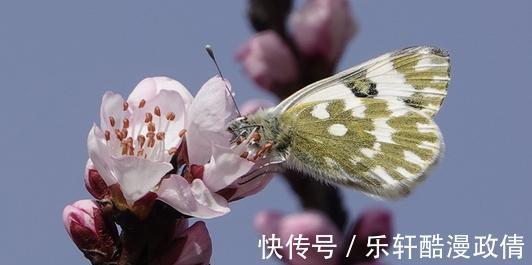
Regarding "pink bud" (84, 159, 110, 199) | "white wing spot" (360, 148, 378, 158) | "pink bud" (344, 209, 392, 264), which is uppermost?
"pink bud" (84, 159, 110, 199)

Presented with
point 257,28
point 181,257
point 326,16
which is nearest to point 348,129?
point 181,257

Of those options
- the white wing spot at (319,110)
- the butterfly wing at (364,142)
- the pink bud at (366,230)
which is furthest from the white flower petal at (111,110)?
the pink bud at (366,230)

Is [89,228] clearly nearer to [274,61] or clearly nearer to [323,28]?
[274,61]

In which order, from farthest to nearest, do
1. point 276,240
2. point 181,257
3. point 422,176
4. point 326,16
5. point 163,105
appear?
point 326,16 → point 276,240 → point 422,176 → point 163,105 → point 181,257

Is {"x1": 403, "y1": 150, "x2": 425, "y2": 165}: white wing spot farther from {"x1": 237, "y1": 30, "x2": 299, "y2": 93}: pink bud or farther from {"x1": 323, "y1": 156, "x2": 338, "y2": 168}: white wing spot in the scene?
{"x1": 237, "y1": 30, "x2": 299, "y2": 93}: pink bud

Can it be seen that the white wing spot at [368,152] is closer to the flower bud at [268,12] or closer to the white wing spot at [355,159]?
the white wing spot at [355,159]

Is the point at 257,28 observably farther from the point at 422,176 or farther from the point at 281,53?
the point at 422,176

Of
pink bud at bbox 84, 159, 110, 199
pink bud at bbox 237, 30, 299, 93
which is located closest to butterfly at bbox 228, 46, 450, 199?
pink bud at bbox 84, 159, 110, 199
